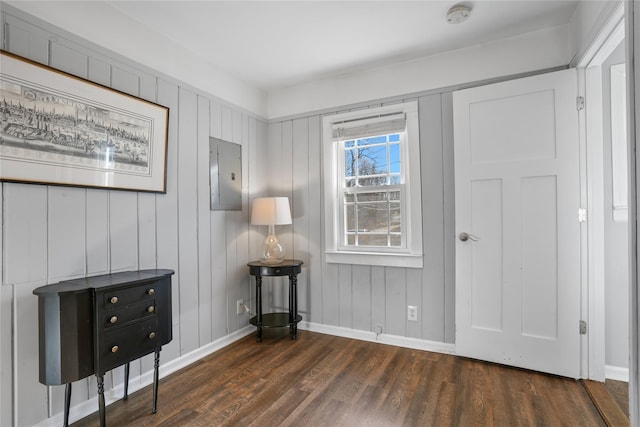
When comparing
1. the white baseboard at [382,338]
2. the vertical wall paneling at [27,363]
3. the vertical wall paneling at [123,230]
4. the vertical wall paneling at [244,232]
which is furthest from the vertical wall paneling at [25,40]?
the white baseboard at [382,338]

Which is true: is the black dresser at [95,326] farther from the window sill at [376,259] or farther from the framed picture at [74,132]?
the window sill at [376,259]

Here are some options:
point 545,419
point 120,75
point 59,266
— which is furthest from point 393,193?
point 59,266

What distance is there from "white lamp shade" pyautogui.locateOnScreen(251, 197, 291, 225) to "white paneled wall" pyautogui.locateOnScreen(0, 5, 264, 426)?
0.22m

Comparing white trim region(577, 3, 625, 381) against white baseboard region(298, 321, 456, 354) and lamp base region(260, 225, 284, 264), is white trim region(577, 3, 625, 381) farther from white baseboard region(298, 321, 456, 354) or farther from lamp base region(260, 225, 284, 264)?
lamp base region(260, 225, 284, 264)

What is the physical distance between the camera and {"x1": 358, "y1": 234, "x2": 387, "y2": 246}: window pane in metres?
2.99

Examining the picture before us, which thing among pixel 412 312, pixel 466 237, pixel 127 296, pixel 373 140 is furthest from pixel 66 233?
pixel 466 237

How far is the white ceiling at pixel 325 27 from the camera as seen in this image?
208 centimetres

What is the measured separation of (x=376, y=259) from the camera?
9.63 feet

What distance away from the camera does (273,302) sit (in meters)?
3.45

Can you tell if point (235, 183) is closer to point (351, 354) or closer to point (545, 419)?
point (351, 354)

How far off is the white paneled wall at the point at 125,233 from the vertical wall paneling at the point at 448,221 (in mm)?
1830

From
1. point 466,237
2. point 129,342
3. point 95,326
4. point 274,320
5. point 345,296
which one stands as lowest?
point 274,320

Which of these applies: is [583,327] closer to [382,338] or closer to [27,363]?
[382,338]

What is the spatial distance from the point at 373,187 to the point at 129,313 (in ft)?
7.08
